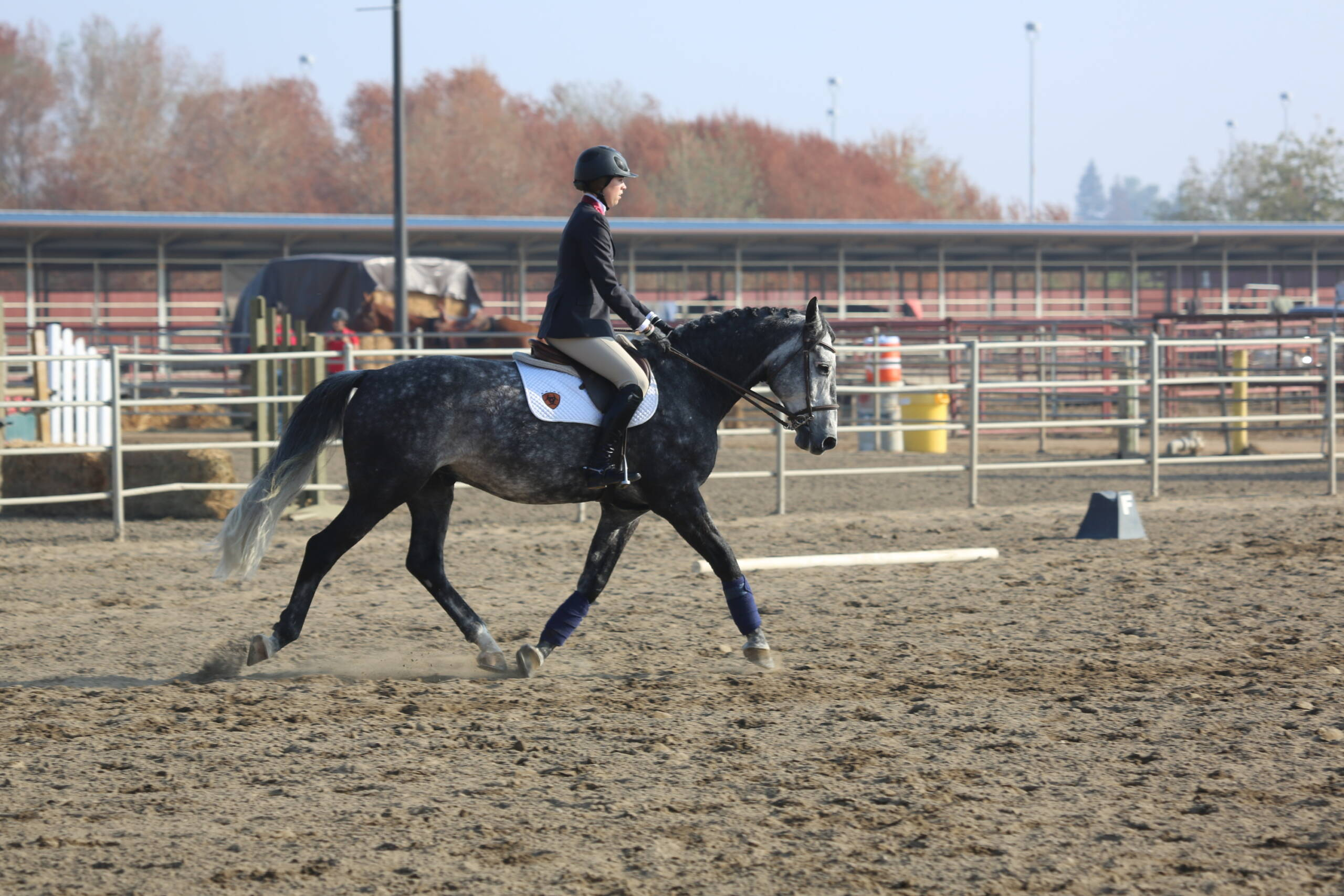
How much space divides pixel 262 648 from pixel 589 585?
1.38 metres

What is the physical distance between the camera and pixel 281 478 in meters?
5.71

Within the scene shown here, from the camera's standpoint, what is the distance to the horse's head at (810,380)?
572 centimetres

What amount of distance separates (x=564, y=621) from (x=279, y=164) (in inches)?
2428

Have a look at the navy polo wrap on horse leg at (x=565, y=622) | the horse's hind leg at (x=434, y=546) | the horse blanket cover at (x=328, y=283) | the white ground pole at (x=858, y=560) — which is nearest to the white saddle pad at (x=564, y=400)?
the horse's hind leg at (x=434, y=546)

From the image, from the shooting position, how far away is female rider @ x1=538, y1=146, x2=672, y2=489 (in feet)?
18.0

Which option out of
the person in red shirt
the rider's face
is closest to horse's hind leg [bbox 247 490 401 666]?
the rider's face

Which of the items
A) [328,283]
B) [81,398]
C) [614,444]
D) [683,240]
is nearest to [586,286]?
[614,444]

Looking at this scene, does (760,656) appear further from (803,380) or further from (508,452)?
(508,452)

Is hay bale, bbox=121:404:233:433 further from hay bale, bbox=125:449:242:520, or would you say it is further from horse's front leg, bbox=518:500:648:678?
horse's front leg, bbox=518:500:648:678

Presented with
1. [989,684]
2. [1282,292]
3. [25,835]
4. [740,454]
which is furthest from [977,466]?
[1282,292]

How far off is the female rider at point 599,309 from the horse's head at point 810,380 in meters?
0.62

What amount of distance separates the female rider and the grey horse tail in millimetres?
930

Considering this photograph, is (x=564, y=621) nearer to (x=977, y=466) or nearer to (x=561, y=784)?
(x=561, y=784)

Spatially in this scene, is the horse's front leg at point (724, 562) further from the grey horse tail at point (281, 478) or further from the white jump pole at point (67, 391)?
the white jump pole at point (67, 391)
